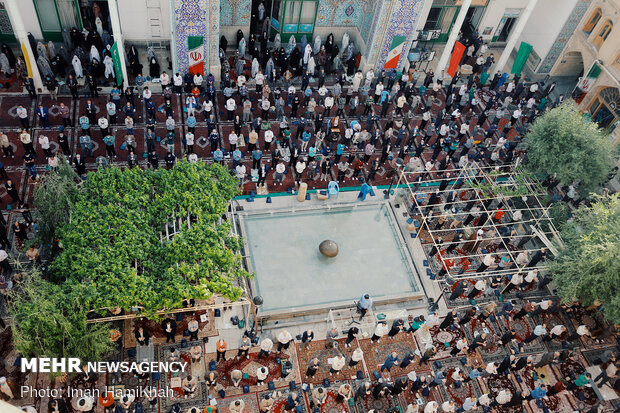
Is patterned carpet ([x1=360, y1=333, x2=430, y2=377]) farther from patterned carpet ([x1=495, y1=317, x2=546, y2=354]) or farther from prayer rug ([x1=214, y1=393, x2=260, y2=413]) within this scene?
prayer rug ([x1=214, y1=393, x2=260, y2=413])

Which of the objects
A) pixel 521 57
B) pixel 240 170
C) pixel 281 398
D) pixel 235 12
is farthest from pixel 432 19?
pixel 281 398

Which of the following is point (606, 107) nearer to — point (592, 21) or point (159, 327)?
point (592, 21)

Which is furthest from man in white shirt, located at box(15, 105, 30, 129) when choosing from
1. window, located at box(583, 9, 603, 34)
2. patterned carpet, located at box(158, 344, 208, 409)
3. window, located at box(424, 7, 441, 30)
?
window, located at box(583, 9, 603, 34)

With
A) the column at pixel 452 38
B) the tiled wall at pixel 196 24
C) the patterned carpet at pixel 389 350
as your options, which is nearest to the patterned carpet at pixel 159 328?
the patterned carpet at pixel 389 350

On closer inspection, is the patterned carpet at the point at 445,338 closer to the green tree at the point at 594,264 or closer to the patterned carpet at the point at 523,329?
the patterned carpet at the point at 523,329

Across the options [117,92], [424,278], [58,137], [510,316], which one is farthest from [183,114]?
[510,316]

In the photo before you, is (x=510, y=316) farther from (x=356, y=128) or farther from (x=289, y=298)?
(x=356, y=128)
